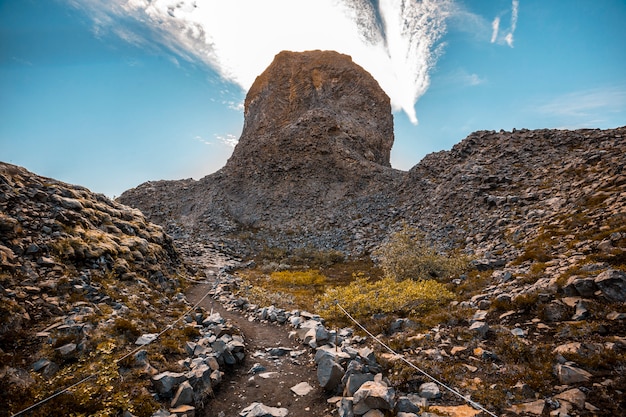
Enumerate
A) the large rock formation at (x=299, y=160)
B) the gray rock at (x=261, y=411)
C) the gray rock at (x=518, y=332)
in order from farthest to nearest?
the large rock formation at (x=299, y=160) → the gray rock at (x=518, y=332) → the gray rock at (x=261, y=411)

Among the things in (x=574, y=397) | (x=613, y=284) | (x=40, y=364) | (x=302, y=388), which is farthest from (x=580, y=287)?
(x=40, y=364)

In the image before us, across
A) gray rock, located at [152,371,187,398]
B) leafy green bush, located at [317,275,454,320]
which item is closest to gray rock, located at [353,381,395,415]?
gray rock, located at [152,371,187,398]

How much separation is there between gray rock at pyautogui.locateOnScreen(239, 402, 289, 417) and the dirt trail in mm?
236

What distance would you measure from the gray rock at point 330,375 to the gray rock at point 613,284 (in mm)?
7754

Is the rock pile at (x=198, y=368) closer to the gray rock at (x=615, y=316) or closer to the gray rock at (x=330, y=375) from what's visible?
the gray rock at (x=330, y=375)

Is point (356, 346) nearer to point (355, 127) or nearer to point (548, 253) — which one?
point (548, 253)

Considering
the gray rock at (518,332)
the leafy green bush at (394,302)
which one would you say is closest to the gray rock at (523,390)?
the gray rock at (518,332)

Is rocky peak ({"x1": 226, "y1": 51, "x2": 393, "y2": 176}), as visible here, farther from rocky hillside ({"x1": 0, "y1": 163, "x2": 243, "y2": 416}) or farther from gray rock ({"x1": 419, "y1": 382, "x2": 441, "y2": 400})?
gray rock ({"x1": 419, "y1": 382, "x2": 441, "y2": 400})

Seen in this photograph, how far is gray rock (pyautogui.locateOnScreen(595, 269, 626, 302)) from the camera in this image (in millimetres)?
7909

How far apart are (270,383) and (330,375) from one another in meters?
1.97

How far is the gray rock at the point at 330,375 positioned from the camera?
24.3 feet

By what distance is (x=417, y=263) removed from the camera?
17953 millimetres

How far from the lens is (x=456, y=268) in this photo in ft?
55.0

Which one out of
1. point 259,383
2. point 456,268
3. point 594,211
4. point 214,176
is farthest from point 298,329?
point 214,176
